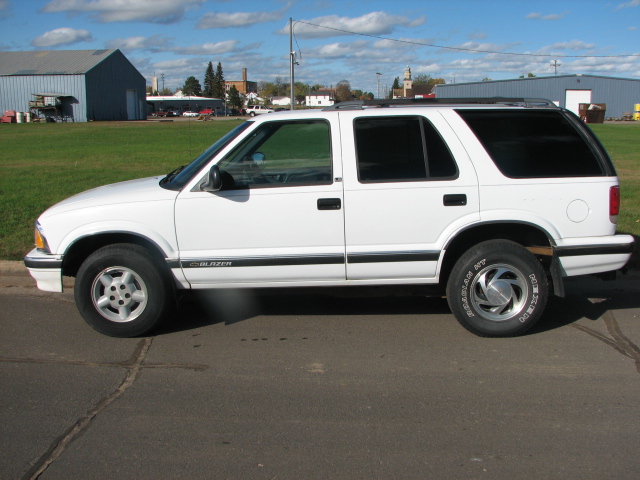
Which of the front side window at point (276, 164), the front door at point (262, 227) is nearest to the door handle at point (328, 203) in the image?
the front door at point (262, 227)

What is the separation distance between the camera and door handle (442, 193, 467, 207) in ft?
16.5

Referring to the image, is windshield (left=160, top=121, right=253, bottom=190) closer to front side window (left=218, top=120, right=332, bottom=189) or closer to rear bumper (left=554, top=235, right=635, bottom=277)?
front side window (left=218, top=120, right=332, bottom=189)

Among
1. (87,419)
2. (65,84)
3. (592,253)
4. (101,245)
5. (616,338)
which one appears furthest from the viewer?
(65,84)

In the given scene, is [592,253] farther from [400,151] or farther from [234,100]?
[234,100]

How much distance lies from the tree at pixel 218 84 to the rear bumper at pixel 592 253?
4714 inches

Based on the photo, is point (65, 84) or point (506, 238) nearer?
point (506, 238)

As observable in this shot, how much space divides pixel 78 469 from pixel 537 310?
358 cm

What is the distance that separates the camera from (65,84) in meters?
Answer: 62.2

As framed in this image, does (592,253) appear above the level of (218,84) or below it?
below

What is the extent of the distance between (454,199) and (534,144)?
84 centimetres

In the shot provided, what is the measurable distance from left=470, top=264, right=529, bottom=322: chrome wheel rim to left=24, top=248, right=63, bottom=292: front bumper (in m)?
3.35

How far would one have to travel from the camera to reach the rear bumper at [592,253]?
511 centimetres

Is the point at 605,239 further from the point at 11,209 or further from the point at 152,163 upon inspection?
the point at 152,163

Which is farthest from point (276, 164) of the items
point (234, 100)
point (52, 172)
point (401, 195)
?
point (234, 100)
